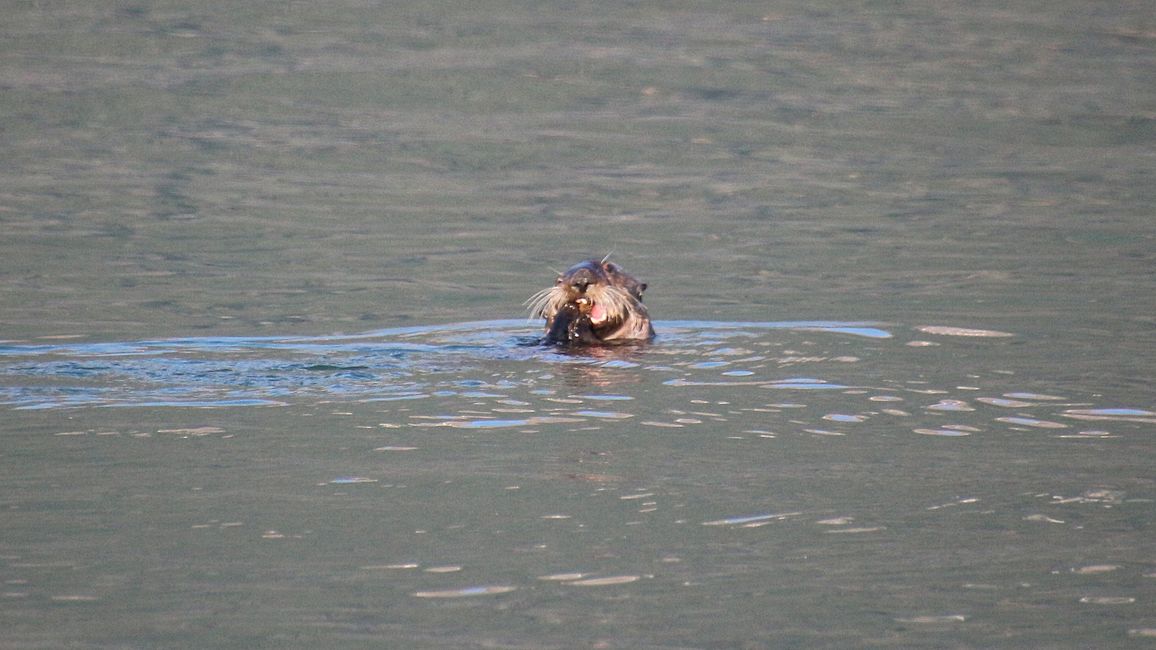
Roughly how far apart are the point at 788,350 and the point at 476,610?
4.24m

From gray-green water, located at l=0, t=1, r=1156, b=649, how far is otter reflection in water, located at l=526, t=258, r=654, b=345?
0.78 ft

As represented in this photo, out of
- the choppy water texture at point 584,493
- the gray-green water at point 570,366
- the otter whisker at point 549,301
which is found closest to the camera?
the choppy water texture at point 584,493

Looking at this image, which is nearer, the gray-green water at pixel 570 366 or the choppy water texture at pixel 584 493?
the choppy water texture at pixel 584 493

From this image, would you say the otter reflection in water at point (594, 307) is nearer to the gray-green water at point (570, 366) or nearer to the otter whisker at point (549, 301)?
the otter whisker at point (549, 301)

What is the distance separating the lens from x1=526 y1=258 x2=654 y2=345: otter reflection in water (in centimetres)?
848

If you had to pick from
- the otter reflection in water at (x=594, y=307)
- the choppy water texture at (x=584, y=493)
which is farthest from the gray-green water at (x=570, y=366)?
the otter reflection in water at (x=594, y=307)

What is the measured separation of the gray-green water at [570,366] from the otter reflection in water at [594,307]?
0.24 meters

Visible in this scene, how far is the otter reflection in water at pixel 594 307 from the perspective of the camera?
8484 millimetres

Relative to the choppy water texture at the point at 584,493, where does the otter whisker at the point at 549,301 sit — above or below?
above

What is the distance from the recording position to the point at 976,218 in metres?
14.5

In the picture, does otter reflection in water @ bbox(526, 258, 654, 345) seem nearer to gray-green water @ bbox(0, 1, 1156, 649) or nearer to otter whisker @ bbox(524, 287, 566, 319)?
otter whisker @ bbox(524, 287, 566, 319)

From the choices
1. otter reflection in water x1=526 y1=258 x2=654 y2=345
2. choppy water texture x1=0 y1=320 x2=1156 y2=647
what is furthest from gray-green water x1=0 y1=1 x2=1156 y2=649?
otter reflection in water x1=526 y1=258 x2=654 y2=345

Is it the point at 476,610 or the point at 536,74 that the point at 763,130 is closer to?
the point at 536,74

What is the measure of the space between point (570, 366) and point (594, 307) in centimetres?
52
